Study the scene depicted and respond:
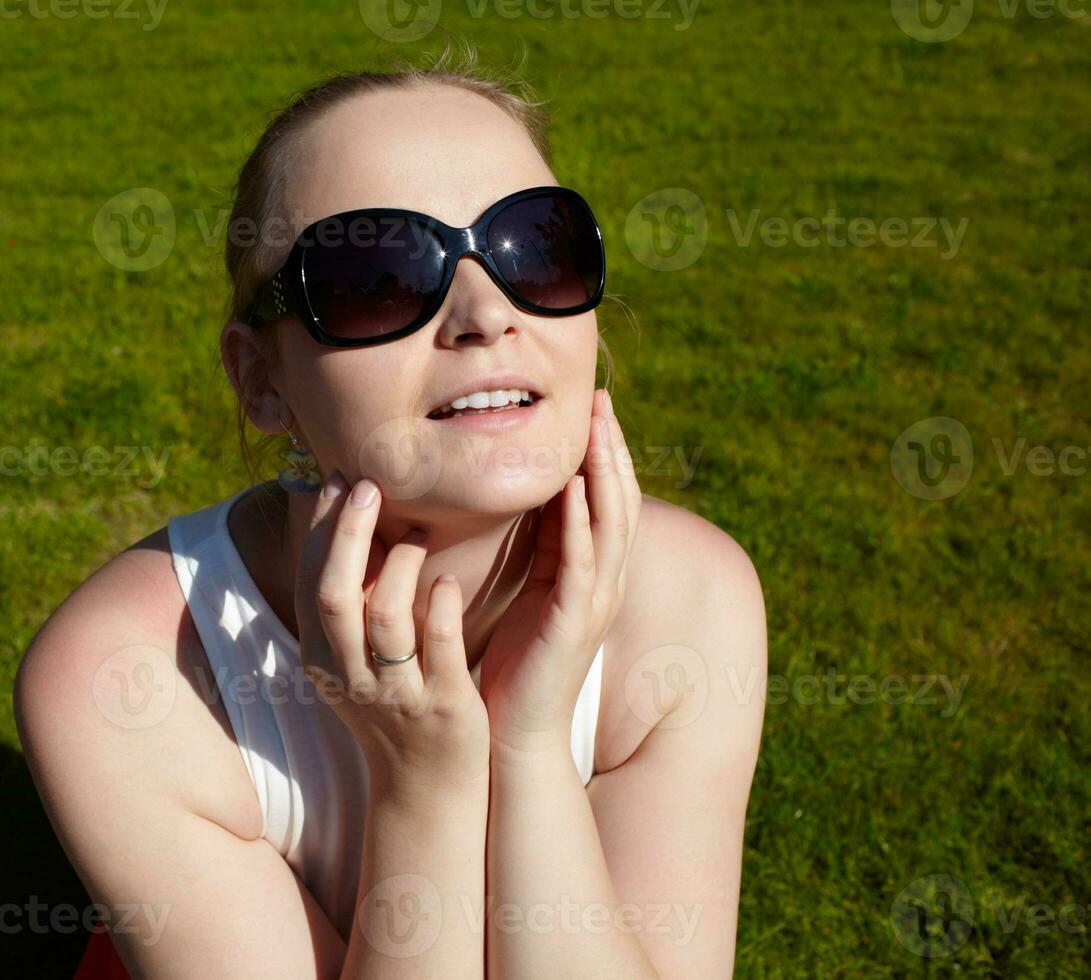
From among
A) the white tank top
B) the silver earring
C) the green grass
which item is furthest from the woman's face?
the green grass

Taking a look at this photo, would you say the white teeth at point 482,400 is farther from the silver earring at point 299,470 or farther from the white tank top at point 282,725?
the white tank top at point 282,725

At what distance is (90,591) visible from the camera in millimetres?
2408

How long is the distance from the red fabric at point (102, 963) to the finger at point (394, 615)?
1.15 metres

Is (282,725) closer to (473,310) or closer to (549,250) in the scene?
(473,310)

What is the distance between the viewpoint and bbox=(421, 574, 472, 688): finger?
2.12 m

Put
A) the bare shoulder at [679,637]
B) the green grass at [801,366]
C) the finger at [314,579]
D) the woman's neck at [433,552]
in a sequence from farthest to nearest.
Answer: the green grass at [801,366] → the bare shoulder at [679,637] → the woman's neck at [433,552] → the finger at [314,579]

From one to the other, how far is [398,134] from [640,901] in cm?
163

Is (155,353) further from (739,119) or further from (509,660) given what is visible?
(739,119)

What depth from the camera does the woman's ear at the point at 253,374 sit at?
7.80ft

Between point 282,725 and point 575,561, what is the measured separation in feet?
2.44

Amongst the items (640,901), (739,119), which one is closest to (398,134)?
(640,901)

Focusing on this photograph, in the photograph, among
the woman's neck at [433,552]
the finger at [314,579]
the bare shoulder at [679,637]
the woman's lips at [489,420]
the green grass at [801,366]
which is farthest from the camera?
the green grass at [801,366]

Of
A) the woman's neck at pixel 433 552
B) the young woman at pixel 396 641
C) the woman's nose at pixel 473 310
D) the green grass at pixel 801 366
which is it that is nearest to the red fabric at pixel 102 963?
the young woman at pixel 396 641

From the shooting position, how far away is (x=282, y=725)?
244 cm
